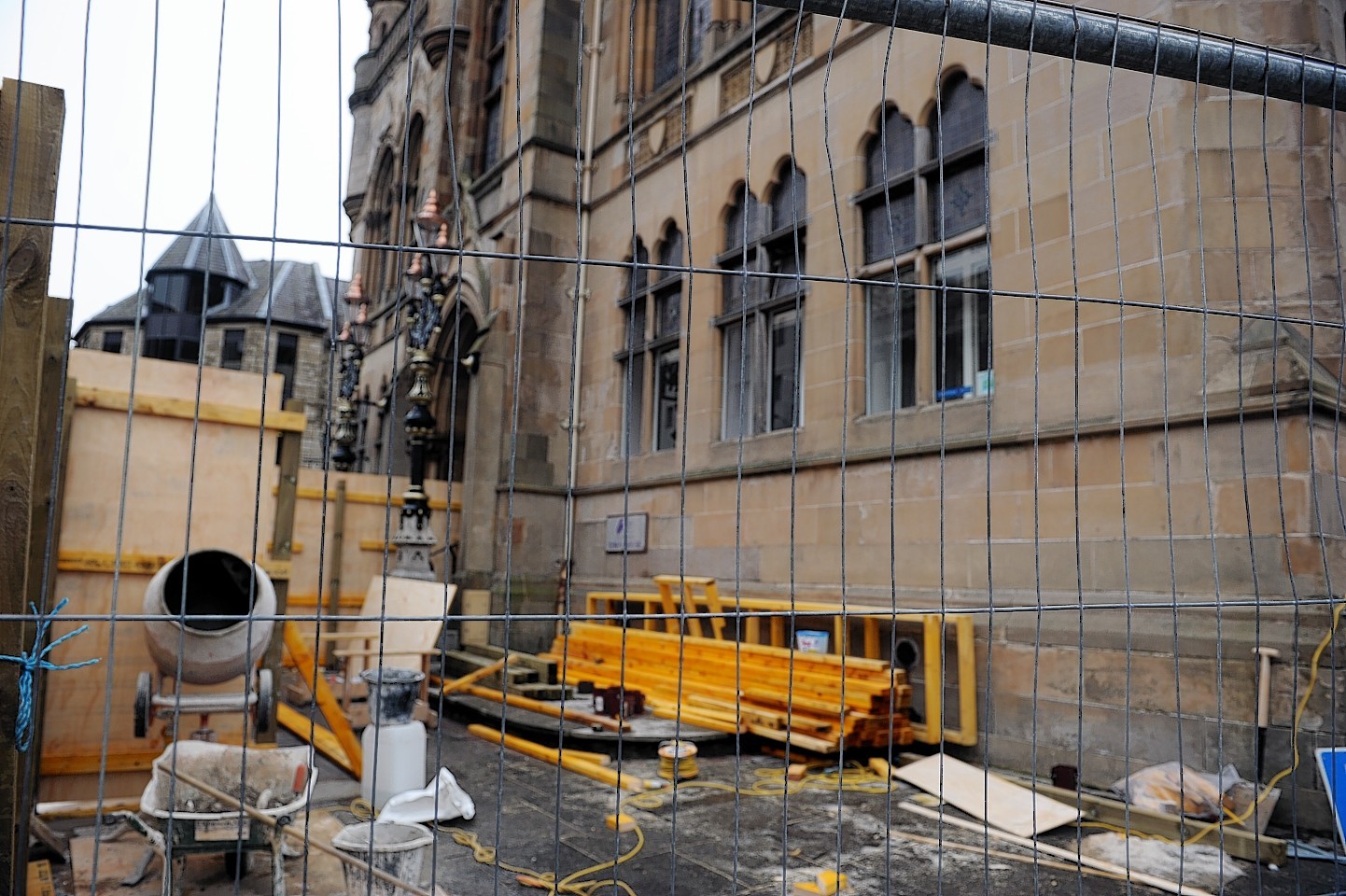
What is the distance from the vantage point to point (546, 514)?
1151 centimetres

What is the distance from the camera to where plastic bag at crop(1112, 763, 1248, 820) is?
4.57 meters

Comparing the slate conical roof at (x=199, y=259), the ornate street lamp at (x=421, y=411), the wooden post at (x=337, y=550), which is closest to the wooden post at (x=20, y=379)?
the ornate street lamp at (x=421, y=411)

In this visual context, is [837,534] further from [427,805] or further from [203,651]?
[203,651]

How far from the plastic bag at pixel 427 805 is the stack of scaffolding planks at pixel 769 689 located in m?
0.88

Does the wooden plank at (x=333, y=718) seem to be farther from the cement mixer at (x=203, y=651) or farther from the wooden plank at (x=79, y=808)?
the wooden plank at (x=79, y=808)

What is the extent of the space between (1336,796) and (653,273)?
8.52 meters

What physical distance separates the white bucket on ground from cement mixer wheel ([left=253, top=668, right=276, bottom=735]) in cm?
164

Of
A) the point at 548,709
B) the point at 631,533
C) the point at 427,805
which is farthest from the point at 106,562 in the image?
the point at 631,533

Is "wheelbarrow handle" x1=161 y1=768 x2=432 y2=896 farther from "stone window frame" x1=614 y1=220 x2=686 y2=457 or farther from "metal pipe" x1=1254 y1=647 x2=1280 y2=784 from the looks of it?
"stone window frame" x1=614 y1=220 x2=686 y2=457

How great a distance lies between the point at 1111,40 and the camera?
116 inches

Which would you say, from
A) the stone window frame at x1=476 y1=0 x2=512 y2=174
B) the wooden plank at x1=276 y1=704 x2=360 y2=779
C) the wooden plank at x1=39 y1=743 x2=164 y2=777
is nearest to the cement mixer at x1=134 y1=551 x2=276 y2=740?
the wooden plank at x1=39 y1=743 x2=164 y2=777

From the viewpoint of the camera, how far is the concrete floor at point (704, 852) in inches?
146

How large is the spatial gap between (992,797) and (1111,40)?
3.83 metres

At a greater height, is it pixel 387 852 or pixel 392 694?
pixel 392 694
